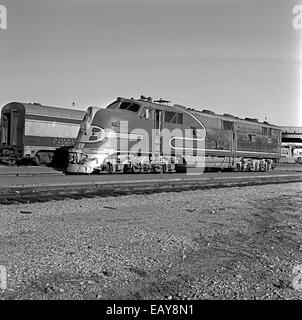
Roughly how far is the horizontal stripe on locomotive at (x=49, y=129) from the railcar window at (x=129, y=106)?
243 inches

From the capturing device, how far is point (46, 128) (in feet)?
78.3

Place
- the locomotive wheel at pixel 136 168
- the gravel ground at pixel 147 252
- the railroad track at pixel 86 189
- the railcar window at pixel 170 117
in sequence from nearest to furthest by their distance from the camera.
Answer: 1. the gravel ground at pixel 147 252
2. the railroad track at pixel 86 189
3. the locomotive wheel at pixel 136 168
4. the railcar window at pixel 170 117

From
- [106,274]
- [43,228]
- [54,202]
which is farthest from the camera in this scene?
[54,202]

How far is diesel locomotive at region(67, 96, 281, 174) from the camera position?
1830cm

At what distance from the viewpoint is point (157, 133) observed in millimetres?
20125

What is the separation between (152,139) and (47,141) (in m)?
7.34

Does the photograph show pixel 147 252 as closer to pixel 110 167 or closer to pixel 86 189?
pixel 86 189

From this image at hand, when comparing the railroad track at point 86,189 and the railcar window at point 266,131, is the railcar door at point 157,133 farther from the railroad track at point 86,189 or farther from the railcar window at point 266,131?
the railcar window at point 266,131

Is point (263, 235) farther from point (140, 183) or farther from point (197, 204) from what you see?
point (140, 183)

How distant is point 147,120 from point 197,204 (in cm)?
940

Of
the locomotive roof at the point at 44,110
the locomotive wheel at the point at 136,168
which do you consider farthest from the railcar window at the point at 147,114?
the locomotive roof at the point at 44,110

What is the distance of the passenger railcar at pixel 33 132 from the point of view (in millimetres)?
23250

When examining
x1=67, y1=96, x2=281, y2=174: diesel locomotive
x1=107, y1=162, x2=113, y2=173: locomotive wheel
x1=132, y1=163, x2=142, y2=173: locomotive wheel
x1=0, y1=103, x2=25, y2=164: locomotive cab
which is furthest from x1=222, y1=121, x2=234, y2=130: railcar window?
x1=0, y1=103, x2=25, y2=164: locomotive cab
